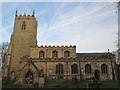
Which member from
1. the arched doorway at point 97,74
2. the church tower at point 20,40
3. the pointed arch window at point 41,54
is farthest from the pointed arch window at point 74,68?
the church tower at point 20,40

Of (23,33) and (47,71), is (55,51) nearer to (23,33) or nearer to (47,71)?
(47,71)

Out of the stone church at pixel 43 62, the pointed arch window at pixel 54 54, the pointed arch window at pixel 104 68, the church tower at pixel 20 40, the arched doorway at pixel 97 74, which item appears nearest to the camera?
the stone church at pixel 43 62

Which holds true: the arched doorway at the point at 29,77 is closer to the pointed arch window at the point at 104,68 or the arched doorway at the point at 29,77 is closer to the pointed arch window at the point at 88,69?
the pointed arch window at the point at 88,69

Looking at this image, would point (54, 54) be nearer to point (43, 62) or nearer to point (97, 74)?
point (43, 62)

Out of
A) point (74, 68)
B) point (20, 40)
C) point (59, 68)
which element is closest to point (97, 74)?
point (74, 68)

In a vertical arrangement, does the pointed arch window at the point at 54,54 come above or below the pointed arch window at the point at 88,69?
above

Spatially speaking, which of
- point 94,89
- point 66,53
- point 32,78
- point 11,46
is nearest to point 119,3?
point 94,89

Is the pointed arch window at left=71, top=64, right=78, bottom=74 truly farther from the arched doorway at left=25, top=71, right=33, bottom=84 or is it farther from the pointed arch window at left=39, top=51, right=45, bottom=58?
the arched doorway at left=25, top=71, right=33, bottom=84

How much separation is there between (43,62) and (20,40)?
40.9 ft

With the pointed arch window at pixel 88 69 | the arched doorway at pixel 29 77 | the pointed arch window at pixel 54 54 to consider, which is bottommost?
the arched doorway at pixel 29 77

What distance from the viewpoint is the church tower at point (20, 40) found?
3619 centimetres

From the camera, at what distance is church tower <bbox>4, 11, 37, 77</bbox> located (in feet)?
119

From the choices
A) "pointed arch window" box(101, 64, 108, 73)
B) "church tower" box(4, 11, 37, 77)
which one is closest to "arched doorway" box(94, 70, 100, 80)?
"pointed arch window" box(101, 64, 108, 73)

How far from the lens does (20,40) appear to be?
130ft
